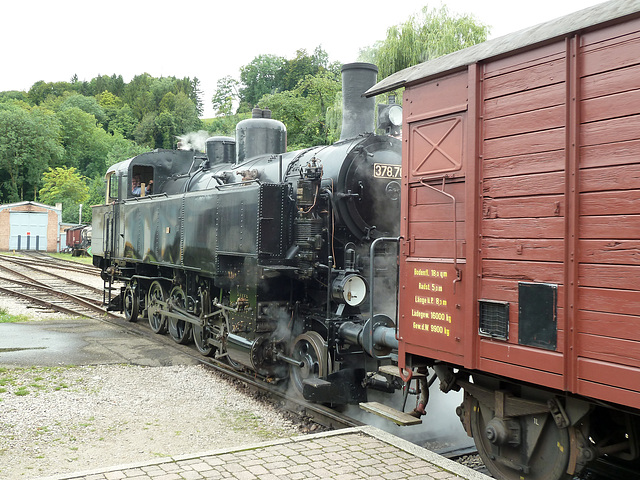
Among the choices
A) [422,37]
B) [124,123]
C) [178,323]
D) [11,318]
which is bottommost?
[11,318]

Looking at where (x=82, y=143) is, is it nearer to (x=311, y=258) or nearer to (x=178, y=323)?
(x=178, y=323)

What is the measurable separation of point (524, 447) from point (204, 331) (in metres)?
5.91

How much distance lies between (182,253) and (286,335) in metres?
2.79

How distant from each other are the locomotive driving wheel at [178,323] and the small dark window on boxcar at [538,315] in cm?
726

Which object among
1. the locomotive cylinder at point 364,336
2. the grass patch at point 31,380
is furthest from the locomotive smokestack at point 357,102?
the grass patch at point 31,380

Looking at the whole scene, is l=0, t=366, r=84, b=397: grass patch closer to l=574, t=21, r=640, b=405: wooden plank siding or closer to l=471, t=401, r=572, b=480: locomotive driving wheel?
l=471, t=401, r=572, b=480: locomotive driving wheel

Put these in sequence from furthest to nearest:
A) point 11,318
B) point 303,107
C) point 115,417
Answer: point 303,107 → point 11,318 → point 115,417

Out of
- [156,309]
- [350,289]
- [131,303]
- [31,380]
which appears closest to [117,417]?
[31,380]

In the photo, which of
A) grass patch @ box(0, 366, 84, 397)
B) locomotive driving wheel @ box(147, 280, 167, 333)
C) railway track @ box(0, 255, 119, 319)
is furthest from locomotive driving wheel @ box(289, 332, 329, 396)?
railway track @ box(0, 255, 119, 319)

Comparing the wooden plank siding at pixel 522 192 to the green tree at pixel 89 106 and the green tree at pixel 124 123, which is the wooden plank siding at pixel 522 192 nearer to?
the green tree at pixel 124 123

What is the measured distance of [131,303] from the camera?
12.7 meters

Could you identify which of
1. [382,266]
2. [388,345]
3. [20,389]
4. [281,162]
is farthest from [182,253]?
[388,345]

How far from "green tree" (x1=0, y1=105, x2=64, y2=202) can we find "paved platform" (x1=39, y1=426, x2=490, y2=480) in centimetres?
6498

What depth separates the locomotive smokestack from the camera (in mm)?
7582
